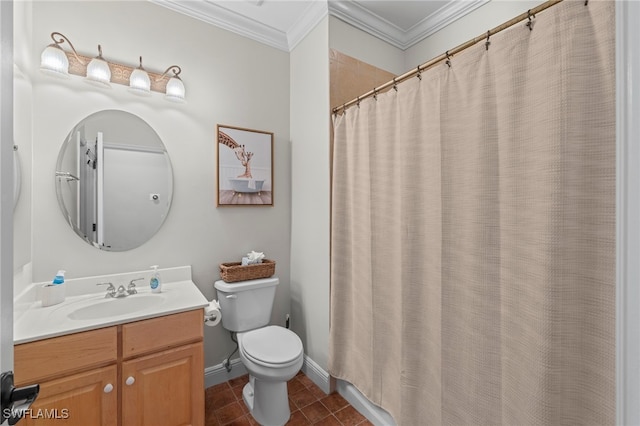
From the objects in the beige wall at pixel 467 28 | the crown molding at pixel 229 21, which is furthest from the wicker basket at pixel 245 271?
the beige wall at pixel 467 28

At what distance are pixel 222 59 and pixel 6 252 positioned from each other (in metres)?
2.01

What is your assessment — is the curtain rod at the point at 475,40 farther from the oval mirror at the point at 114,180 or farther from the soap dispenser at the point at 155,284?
the soap dispenser at the point at 155,284

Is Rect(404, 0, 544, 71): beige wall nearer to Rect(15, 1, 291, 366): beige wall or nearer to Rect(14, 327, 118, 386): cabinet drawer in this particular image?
Rect(15, 1, 291, 366): beige wall

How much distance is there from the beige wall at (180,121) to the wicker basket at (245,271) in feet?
0.43

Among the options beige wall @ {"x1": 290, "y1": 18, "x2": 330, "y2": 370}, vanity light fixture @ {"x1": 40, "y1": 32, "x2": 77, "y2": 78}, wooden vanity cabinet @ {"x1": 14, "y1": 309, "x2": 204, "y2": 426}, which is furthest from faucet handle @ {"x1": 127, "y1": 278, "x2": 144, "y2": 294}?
vanity light fixture @ {"x1": 40, "y1": 32, "x2": 77, "y2": 78}

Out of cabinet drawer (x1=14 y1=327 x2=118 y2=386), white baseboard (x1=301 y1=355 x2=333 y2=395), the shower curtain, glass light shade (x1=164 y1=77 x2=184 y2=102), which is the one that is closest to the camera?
the shower curtain

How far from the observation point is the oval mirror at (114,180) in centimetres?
164

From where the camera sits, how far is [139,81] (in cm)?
175

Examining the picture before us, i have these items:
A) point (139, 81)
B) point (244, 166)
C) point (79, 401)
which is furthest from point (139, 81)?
point (79, 401)

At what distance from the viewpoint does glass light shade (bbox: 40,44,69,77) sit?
1.49 metres

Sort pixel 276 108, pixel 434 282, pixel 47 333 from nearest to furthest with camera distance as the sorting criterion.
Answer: pixel 47 333, pixel 434 282, pixel 276 108

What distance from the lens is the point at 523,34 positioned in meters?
1.01

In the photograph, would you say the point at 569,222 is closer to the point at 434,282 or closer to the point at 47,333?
the point at 434,282

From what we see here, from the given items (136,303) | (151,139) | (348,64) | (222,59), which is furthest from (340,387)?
(222,59)
